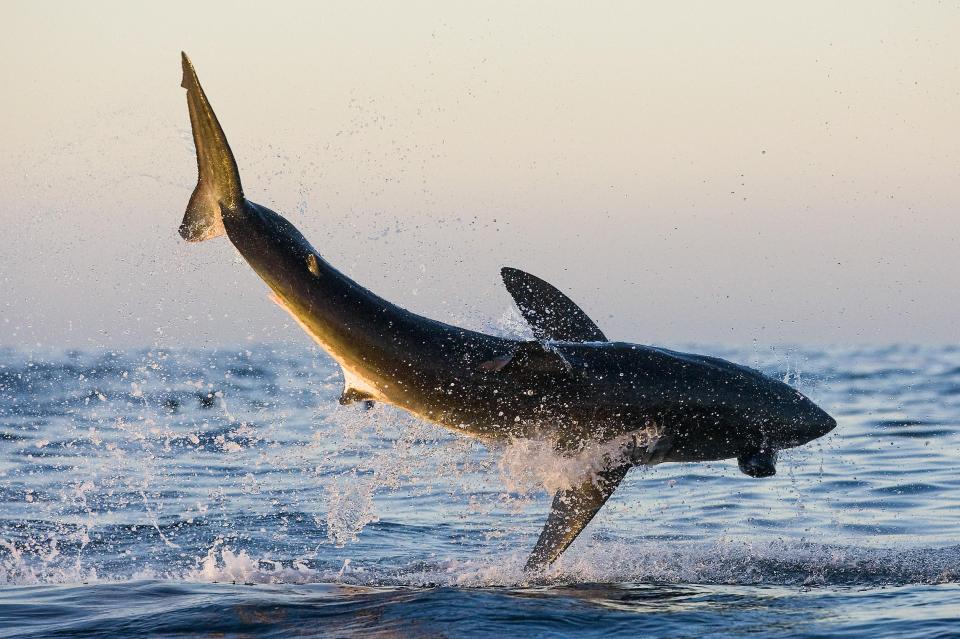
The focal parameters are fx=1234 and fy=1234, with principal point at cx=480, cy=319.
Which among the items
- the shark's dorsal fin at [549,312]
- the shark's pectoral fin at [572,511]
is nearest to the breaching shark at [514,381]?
the shark's pectoral fin at [572,511]

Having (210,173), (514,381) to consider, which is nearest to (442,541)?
(514,381)

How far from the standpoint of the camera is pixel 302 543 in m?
14.0

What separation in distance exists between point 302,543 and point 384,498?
3463mm

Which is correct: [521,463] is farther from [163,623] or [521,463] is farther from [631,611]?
[163,623]

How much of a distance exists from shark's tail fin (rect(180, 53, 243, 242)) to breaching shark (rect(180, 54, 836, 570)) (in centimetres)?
1

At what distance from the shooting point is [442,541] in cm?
1420

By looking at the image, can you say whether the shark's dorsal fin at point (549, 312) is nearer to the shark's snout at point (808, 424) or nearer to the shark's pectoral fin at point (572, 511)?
the shark's pectoral fin at point (572, 511)

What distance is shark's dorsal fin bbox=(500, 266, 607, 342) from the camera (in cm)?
1222

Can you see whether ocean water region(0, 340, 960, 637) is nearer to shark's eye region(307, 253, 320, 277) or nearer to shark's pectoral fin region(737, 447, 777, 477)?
shark's pectoral fin region(737, 447, 777, 477)

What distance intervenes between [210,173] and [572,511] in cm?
471

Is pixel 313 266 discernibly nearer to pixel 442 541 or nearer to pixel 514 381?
pixel 514 381

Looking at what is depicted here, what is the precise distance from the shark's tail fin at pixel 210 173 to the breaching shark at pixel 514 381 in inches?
0.5

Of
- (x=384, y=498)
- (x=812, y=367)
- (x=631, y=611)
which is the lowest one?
(x=631, y=611)

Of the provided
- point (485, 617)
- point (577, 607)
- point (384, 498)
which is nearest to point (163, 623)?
point (485, 617)
